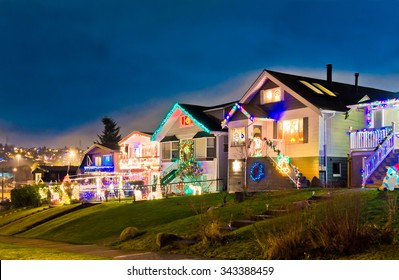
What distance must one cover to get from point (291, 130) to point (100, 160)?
36.7 meters

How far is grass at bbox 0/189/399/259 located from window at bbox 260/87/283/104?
28.4ft

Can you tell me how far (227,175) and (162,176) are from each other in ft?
23.8

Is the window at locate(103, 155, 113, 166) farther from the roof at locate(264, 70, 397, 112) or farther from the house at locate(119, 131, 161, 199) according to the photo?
the roof at locate(264, 70, 397, 112)

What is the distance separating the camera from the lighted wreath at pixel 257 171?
35.6 meters

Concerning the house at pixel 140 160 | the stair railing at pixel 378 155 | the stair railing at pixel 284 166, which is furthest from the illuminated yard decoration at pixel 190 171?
the stair railing at pixel 378 155

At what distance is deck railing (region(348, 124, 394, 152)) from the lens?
2997cm

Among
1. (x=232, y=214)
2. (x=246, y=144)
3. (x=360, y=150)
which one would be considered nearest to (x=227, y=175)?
(x=246, y=144)

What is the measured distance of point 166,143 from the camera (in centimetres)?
4975

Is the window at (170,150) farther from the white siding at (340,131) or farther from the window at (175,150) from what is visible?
the white siding at (340,131)

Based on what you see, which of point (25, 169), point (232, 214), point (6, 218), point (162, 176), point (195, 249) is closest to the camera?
point (195, 249)

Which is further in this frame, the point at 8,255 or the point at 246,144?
the point at 246,144

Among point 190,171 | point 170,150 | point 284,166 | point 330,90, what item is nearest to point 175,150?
point 170,150

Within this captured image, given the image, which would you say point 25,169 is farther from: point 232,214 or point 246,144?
point 232,214

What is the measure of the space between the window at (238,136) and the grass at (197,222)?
22.9 feet
